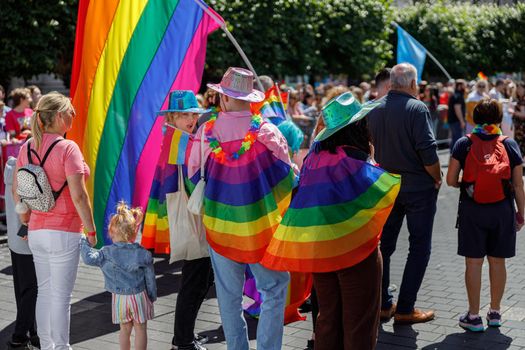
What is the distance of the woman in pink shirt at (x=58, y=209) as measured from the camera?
15.8ft

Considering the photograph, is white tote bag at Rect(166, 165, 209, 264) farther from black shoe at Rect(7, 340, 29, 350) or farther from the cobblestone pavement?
black shoe at Rect(7, 340, 29, 350)

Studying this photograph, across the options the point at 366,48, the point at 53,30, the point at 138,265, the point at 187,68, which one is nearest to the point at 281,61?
the point at 366,48

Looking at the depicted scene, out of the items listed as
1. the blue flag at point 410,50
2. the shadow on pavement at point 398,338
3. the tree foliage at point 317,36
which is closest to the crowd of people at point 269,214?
the shadow on pavement at point 398,338

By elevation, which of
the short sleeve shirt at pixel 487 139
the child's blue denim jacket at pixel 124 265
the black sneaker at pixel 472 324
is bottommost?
the black sneaker at pixel 472 324

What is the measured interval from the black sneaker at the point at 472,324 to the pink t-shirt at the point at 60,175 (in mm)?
2872

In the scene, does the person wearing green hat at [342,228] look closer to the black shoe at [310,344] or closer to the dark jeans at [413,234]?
the black shoe at [310,344]

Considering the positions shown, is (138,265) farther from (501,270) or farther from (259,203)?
(501,270)

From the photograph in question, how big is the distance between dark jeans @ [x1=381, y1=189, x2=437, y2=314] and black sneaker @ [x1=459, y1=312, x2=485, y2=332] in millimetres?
386

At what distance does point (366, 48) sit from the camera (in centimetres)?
2388

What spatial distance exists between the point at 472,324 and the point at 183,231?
87.6 inches

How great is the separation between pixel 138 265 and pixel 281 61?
16.5 meters

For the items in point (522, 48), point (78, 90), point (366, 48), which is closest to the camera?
point (78, 90)

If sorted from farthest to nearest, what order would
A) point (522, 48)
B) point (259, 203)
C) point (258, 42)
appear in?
1. point (522, 48)
2. point (258, 42)
3. point (259, 203)

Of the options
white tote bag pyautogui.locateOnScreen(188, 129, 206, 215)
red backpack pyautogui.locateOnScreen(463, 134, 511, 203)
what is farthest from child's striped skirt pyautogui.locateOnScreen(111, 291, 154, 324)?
red backpack pyautogui.locateOnScreen(463, 134, 511, 203)
